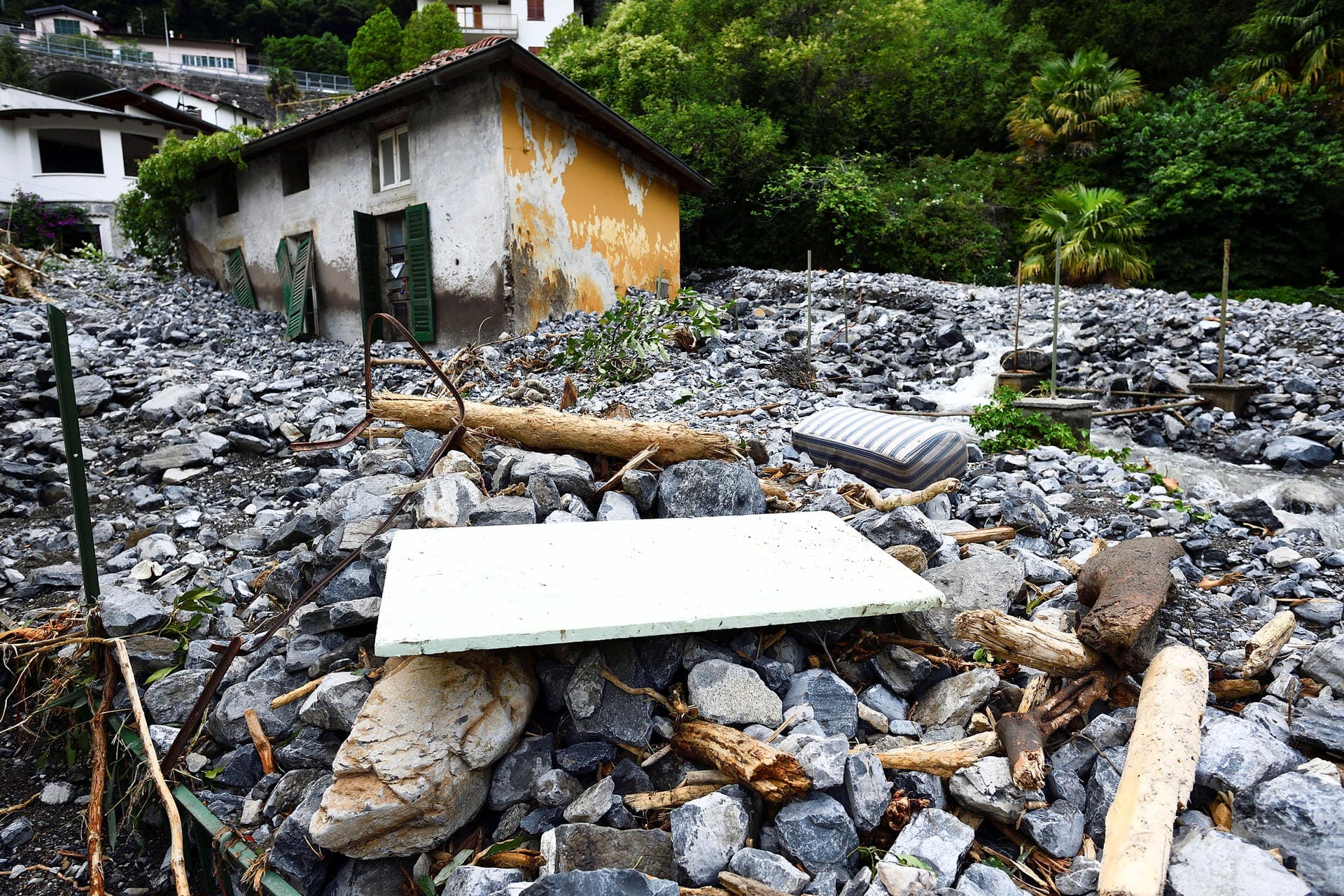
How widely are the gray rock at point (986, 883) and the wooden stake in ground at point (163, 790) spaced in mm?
1986

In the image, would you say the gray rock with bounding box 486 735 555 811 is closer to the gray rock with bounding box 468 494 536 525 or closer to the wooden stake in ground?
the wooden stake in ground

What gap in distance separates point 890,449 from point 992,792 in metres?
2.54

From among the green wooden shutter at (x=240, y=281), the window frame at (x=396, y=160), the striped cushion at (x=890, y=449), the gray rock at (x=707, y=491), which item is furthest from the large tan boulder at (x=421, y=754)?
the green wooden shutter at (x=240, y=281)

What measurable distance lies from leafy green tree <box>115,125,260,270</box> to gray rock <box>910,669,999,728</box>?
13081mm

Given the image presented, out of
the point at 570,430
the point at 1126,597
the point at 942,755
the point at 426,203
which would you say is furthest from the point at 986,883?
the point at 426,203

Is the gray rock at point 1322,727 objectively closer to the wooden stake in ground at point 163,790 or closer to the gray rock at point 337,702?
the gray rock at point 337,702

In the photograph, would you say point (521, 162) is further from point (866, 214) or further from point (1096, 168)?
point (1096, 168)

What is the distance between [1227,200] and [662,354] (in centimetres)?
1454

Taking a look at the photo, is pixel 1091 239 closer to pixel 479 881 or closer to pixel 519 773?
pixel 519 773

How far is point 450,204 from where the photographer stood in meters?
9.38

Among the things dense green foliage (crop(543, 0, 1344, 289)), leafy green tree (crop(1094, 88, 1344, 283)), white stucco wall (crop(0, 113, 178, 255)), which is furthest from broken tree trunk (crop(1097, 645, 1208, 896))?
white stucco wall (crop(0, 113, 178, 255))

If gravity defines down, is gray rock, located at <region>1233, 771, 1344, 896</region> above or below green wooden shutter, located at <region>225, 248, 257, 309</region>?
below

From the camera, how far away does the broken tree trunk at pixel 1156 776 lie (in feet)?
5.48

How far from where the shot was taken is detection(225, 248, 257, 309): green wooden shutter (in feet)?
41.2
